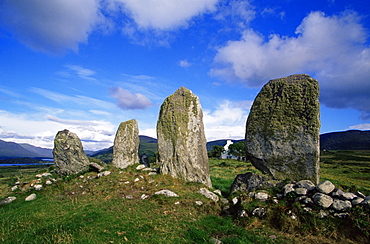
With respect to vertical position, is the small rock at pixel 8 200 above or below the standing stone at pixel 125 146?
below

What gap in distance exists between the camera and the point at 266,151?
11.5 meters

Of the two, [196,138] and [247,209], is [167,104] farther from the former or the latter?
[247,209]

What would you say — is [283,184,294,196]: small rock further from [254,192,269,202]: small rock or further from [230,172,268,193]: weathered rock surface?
[230,172,268,193]: weathered rock surface

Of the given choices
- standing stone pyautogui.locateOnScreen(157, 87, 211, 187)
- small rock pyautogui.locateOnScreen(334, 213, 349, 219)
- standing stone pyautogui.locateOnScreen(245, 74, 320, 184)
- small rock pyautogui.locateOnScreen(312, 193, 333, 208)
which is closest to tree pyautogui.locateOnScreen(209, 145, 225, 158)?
standing stone pyautogui.locateOnScreen(157, 87, 211, 187)

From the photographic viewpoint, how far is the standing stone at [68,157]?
1830cm

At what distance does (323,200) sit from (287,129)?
13.6 ft

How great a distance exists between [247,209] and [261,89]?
6885mm

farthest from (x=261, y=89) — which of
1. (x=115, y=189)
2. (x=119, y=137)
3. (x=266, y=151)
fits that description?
(x=119, y=137)

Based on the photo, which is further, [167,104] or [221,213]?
[167,104]

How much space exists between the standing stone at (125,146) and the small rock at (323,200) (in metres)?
15.8

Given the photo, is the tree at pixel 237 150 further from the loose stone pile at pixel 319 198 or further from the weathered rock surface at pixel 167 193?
the loose stone pile at pixel 319 198

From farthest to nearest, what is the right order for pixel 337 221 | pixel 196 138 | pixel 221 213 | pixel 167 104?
pixel 167 104, pixel 196 138, pixel 221 213, pixel 337 221

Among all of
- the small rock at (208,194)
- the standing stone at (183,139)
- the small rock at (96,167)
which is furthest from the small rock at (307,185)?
the small rock at (96,167)

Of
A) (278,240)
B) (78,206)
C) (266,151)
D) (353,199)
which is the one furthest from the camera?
(266,151)
